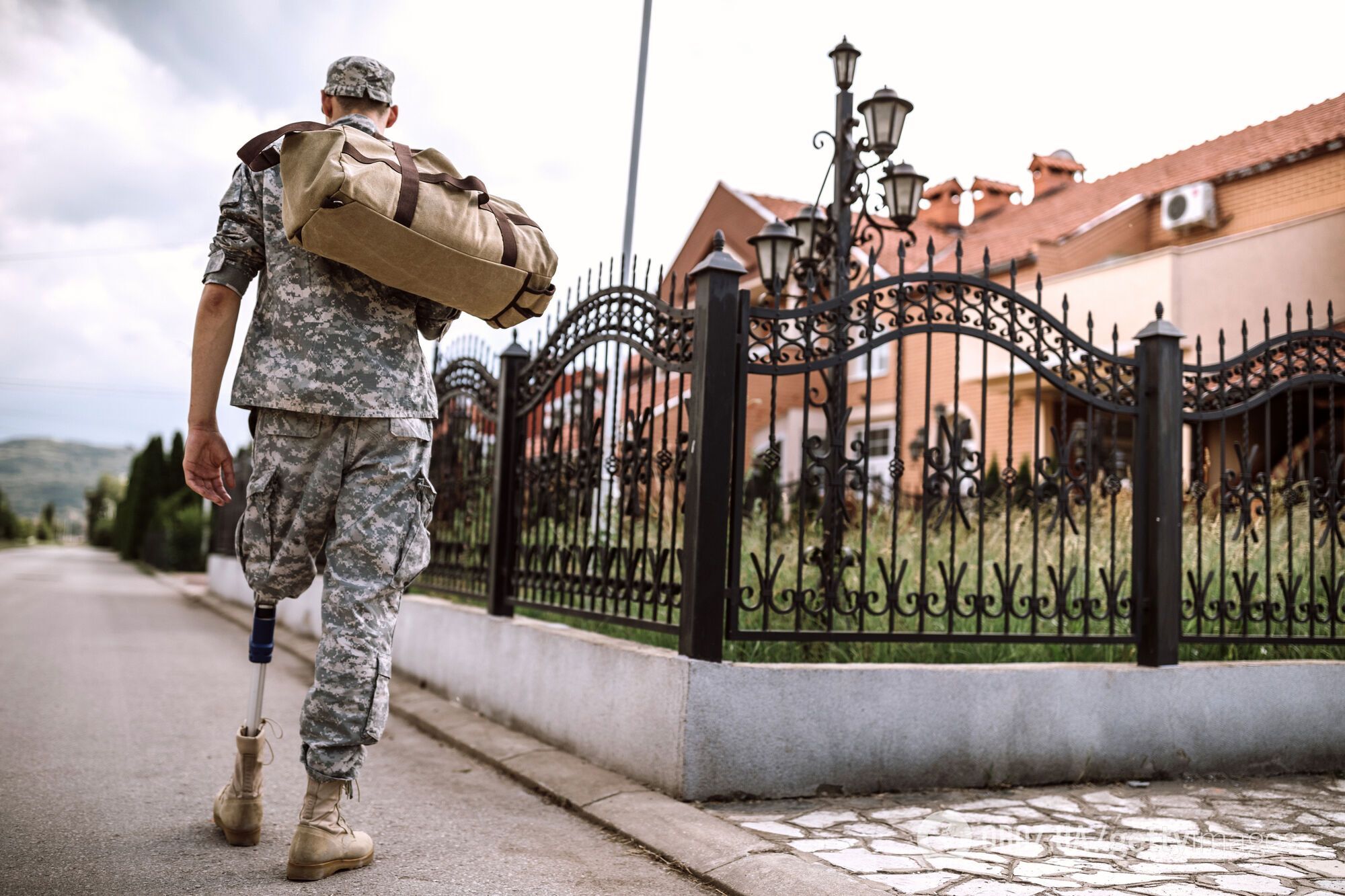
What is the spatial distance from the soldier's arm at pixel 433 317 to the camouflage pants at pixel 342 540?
0.32 metres

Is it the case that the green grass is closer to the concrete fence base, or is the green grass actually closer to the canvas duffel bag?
the concrete fence base

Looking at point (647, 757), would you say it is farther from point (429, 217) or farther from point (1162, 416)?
point (1162, 416)

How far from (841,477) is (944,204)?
26.3 m

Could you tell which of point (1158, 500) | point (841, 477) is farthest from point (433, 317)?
point (1158, 500)

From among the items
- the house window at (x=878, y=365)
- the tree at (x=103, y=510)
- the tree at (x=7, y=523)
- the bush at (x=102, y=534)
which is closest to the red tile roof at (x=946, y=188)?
the house window at (x=878, y=365)

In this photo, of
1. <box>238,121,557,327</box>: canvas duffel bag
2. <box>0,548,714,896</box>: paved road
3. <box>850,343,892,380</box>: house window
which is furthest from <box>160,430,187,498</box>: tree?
<box>238,121,557,327</box>: canvas duffel bag

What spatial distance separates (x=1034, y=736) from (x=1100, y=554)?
264cm

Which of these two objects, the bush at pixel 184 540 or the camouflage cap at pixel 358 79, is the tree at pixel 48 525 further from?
the camouflage cap at pixel 358 79

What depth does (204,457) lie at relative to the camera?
10.0 feet

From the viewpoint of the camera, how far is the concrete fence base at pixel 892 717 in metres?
3.94

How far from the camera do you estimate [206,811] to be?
3.53m

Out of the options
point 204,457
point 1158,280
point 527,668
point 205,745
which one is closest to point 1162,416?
point 527,668

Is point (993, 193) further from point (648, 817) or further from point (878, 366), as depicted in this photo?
point (648, 817)

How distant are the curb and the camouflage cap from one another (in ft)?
8.08
